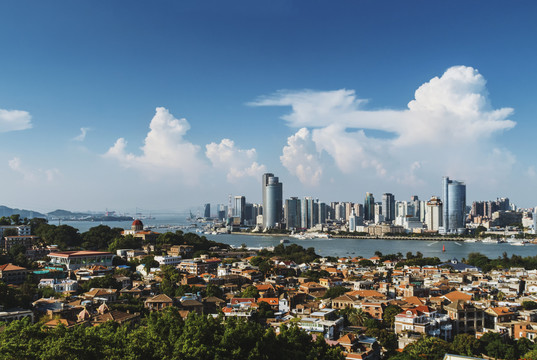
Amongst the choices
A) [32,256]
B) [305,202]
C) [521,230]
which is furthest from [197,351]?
[305,202]

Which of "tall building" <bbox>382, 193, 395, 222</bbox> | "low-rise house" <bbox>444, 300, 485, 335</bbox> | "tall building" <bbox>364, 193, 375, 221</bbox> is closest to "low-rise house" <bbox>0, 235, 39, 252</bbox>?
"low-rise house" <bbox>444, 300, 485, 335</bbox>

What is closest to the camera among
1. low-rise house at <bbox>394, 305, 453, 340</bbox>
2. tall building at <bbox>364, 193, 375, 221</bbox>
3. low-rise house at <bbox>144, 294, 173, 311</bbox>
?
low-rise house at <bbox>394, 305, 453, 340</bbox>

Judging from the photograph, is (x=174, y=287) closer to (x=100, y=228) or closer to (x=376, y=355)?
(x=376, y=355)

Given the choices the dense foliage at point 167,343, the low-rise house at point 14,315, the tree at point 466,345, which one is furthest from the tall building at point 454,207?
the dense foliage at point 167,343

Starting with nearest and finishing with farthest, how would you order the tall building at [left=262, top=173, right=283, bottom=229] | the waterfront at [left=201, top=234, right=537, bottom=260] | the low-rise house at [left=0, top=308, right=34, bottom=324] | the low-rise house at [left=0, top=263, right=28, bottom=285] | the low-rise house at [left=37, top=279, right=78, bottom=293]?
the low-rise house at [left=0, top=308, right=34, bottom=324] → the low-rise house at [left=37, top=279, right=78, bottom=293] → the low-rise house at [left=0, top=263, right=28, bottom=285] → the waterfront at [left=201, top=234, right=537, bottom=260] → the tall building at [left=262, top=173, right=283, bottom=229]

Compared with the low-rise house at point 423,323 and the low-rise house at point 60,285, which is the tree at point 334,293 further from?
the low-rise house at point 60,285

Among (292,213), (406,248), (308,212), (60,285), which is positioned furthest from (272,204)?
(60,285)

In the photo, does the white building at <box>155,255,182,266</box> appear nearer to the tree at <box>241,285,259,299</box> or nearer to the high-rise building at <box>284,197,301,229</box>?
the tree at <box>241,285,259,299</box>
